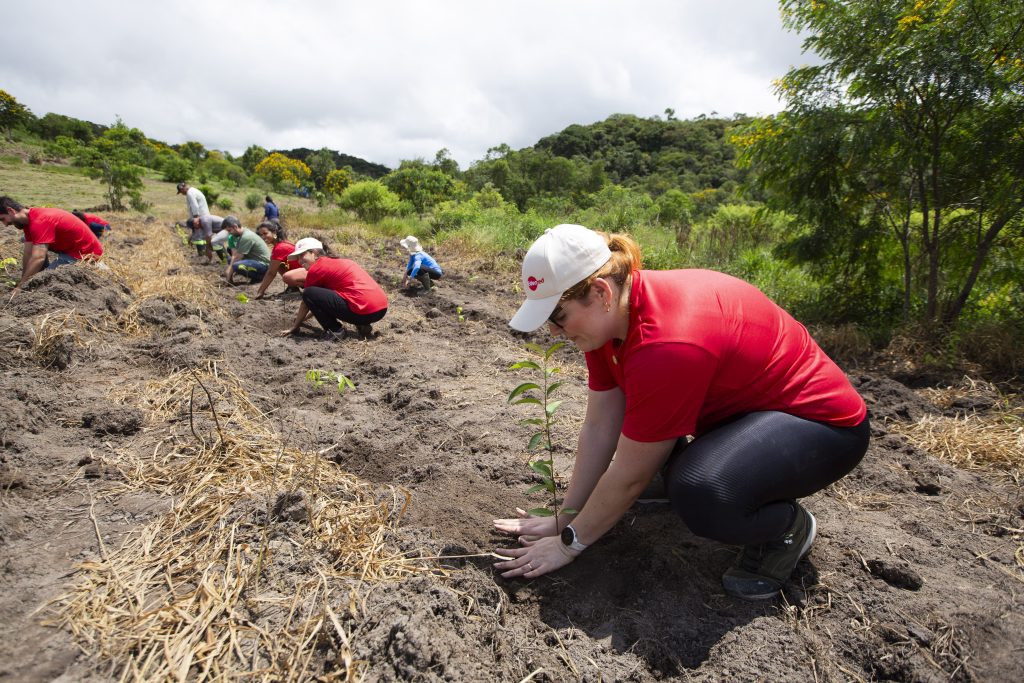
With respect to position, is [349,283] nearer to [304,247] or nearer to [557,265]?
[304,247]

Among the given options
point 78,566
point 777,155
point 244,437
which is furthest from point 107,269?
point 777,155

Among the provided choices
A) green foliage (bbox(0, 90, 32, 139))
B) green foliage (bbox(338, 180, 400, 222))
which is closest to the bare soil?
green foliage (bbox(338, 180, 400, 222))

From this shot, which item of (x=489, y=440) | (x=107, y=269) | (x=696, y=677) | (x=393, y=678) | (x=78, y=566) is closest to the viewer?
(x=393, y=678)

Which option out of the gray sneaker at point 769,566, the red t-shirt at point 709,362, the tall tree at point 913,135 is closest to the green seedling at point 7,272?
the red t-shirt at point 709,362

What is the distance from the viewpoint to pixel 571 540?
6.13 feet

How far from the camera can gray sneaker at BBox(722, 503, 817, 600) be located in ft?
5.98

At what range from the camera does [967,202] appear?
4.86 m

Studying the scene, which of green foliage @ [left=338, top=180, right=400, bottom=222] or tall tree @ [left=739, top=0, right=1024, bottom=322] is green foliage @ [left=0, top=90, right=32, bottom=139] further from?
tall tree @ [left=739, top=0, right=1024, bottom=322]

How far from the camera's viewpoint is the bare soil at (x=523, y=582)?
1595 mm

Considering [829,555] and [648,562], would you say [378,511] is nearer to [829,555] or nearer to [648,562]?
[648,562]

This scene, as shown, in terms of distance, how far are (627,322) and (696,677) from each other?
1.13m

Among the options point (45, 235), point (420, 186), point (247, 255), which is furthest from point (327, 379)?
point (420, 186)


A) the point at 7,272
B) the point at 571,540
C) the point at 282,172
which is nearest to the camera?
the point at 571,540

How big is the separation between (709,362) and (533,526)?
1027 mm
